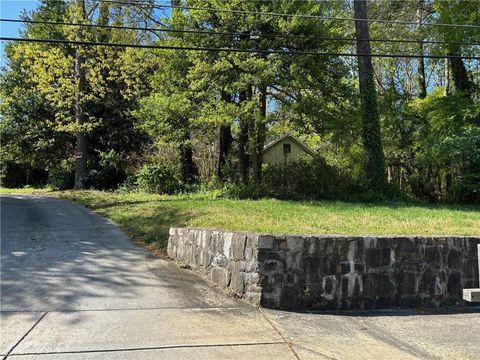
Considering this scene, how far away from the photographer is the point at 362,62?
1862 centimetres

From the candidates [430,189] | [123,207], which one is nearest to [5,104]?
[123,207]

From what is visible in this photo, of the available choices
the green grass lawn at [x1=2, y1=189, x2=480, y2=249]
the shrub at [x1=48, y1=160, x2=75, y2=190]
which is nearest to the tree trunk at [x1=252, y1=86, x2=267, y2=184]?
the green grass lawn at [x1=2, y1=189, x2=480, y2=249]

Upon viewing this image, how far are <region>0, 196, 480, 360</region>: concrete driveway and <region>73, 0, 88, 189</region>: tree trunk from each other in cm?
1507

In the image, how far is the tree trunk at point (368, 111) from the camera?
59.2ft

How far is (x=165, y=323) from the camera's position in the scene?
18.6 feet

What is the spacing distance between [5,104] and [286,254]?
21666 mm

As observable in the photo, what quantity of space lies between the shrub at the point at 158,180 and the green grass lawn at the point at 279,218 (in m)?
3.26

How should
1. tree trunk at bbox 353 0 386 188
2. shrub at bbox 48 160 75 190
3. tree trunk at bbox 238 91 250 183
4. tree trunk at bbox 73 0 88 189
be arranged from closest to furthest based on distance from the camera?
tree trunk at bbox 238 91 250 183 < tree trunk at bbox 353 0 386 188 < tree trunk at bbox 73 0 88 189 < shrub at bbox 48 160 75 190

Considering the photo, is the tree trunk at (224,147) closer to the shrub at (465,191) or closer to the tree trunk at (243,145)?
the tree trunk at (243,145)

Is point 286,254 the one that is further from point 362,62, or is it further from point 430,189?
point 430,189

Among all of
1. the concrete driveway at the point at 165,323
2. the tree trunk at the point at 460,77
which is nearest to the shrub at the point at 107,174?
the concrete driveway at the point at 165,323

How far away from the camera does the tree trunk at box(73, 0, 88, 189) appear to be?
22203 millimetres

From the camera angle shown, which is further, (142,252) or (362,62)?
(362,62)

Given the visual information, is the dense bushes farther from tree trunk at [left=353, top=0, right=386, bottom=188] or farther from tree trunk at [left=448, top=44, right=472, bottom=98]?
Result: tree trunk at [left=448, top=44, right=472, bottom=98]
